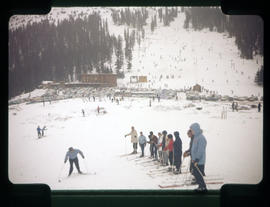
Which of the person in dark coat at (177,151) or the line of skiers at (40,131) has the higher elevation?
the line of skiers at (40,131)

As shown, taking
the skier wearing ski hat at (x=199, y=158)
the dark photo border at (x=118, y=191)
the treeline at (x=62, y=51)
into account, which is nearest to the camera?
the dark photo border at (x=118, y=191)

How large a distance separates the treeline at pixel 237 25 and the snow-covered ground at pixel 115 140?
704mm

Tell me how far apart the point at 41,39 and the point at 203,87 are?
6.49ft

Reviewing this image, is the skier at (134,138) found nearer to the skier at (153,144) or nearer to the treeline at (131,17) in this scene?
the skier at (153,144)

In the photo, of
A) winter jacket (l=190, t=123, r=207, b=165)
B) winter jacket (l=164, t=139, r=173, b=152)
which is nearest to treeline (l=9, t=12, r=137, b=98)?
winter jacket (l=164, t=139, r=173, b=152)

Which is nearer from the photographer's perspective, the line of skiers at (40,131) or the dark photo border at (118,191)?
the dark photo border at (118,191)

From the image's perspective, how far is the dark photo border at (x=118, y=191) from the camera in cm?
224

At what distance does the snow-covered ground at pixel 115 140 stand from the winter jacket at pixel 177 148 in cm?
6

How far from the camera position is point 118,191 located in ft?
9.14

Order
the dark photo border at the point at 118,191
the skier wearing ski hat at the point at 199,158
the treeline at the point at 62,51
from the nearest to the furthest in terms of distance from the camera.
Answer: the dark photo border at the point at 118,191
the skier wearing ski hat at the point at 199,158
the treeline at the point at 62,51

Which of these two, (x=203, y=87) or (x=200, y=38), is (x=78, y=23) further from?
(x=203, y=87)

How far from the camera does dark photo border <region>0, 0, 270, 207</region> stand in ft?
7.34

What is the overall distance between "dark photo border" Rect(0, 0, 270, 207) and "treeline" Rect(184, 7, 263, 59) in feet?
0.42

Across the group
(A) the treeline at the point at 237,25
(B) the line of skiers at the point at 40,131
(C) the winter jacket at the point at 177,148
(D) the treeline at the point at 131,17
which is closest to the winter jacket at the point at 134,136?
(C) the winter jacket at the point at 177,148
